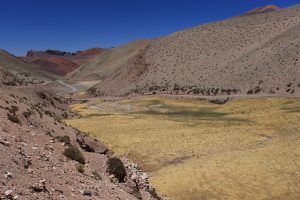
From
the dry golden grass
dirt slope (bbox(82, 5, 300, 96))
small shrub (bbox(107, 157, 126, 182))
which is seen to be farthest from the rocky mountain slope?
dirt slope (bbox(82, 5, 300, 96))

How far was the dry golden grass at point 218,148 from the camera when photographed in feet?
90.7

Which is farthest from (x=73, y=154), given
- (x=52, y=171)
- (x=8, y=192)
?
(x=8, y=192)

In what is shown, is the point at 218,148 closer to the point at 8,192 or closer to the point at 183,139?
the point at 183,139

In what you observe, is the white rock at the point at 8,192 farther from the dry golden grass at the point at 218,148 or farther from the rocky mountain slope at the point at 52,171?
the dry golden grass at the point at 218,148

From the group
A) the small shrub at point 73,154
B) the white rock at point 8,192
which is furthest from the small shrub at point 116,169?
the white rock at point 8,192

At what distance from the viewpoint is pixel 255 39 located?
130125 mm

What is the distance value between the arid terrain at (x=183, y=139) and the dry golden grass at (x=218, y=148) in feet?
0.32

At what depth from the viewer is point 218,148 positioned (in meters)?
40.8

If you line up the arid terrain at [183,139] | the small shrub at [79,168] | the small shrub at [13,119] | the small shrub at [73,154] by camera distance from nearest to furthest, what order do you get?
the arid terrain at [183,139] → the small shrub at [79,168] → the small shrub at [73,154] → the small shrub at [13,119]

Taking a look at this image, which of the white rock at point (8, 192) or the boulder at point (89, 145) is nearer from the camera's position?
the white rock at point (8, 192)

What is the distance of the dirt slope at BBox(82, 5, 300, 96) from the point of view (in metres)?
102

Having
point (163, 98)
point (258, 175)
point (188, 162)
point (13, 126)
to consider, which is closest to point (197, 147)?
point (188, 162)

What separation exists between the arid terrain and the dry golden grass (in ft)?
0.32

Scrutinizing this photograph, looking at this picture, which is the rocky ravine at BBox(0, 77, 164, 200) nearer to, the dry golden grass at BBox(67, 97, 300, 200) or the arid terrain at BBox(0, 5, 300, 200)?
the arid terrain at BBox(0, 5, 300, 200)
